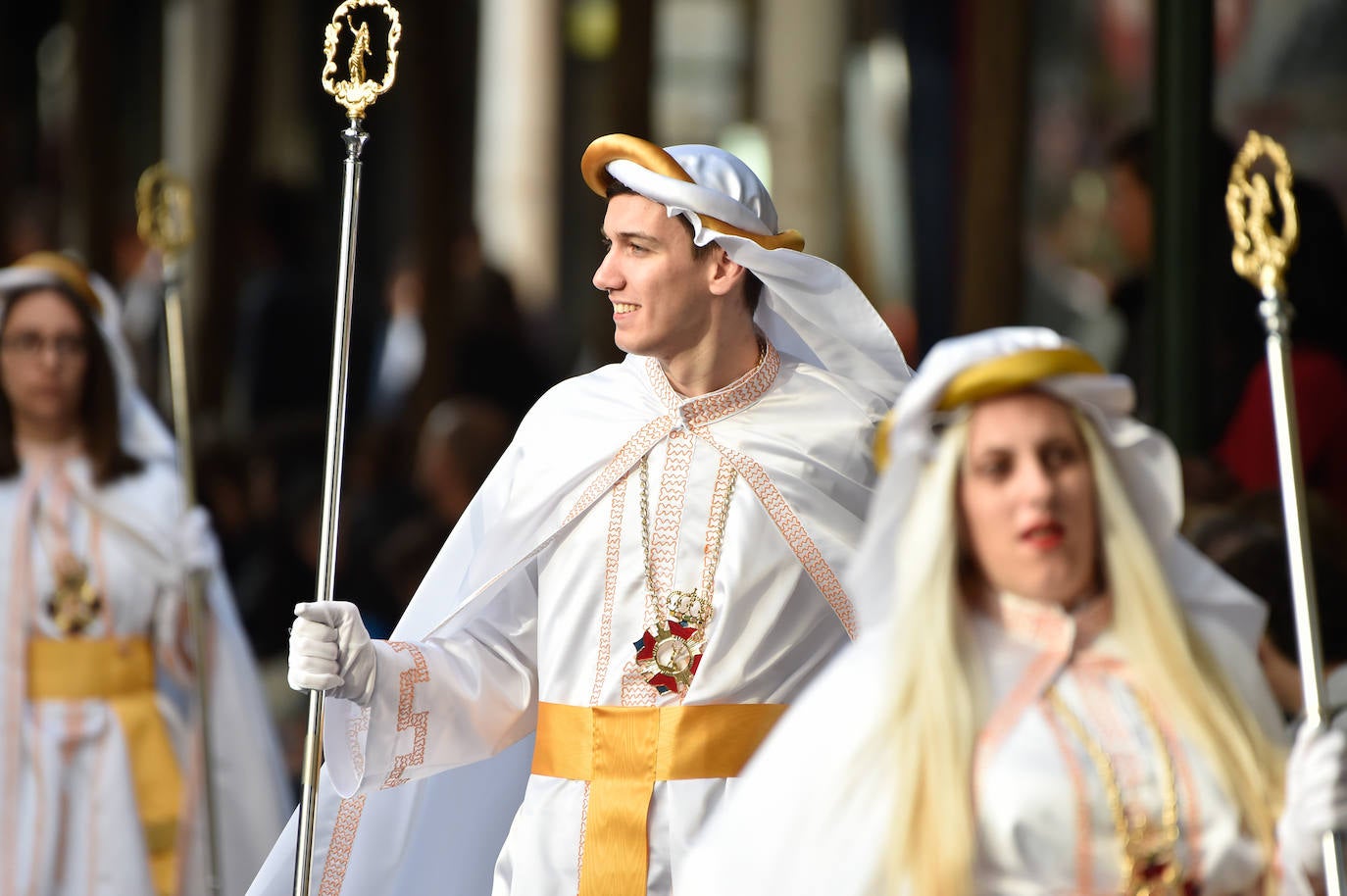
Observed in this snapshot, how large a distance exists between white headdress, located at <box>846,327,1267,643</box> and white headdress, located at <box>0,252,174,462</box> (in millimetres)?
4558

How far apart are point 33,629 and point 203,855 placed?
96cm

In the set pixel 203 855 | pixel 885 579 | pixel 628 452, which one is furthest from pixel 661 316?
pixel 203 855

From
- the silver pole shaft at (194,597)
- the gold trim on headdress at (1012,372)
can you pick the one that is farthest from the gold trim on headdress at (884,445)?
the silver pole shaft at (194,597)

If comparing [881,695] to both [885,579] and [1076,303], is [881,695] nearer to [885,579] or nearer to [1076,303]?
[885,579]

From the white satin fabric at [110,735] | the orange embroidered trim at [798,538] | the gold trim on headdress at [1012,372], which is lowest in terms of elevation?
the white satin fabric at [110,735]

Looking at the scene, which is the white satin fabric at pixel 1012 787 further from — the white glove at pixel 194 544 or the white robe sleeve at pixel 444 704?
the white glove at pixel 194 544

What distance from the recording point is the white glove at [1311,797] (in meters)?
3.88

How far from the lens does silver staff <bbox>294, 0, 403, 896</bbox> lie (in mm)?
5340

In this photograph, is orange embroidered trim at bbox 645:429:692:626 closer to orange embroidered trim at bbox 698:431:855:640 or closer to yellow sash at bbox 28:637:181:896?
orange embroidered trim at bbox 698:431:855:640

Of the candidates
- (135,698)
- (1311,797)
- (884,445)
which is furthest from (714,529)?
(135,698)

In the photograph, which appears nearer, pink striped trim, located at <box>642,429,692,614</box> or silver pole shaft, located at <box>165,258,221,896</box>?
pink striped trim, located at <box>642,429,692,614</box>

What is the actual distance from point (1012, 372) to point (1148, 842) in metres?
0.79

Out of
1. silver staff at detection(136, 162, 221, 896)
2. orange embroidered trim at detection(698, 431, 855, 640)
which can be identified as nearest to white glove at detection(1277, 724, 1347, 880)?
orange embroidered trim at detection(698, 431, 855, 640)

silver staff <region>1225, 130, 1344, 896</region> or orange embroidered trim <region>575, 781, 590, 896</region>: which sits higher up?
silver staff <region>1225, 130, 1344, 896</region>
